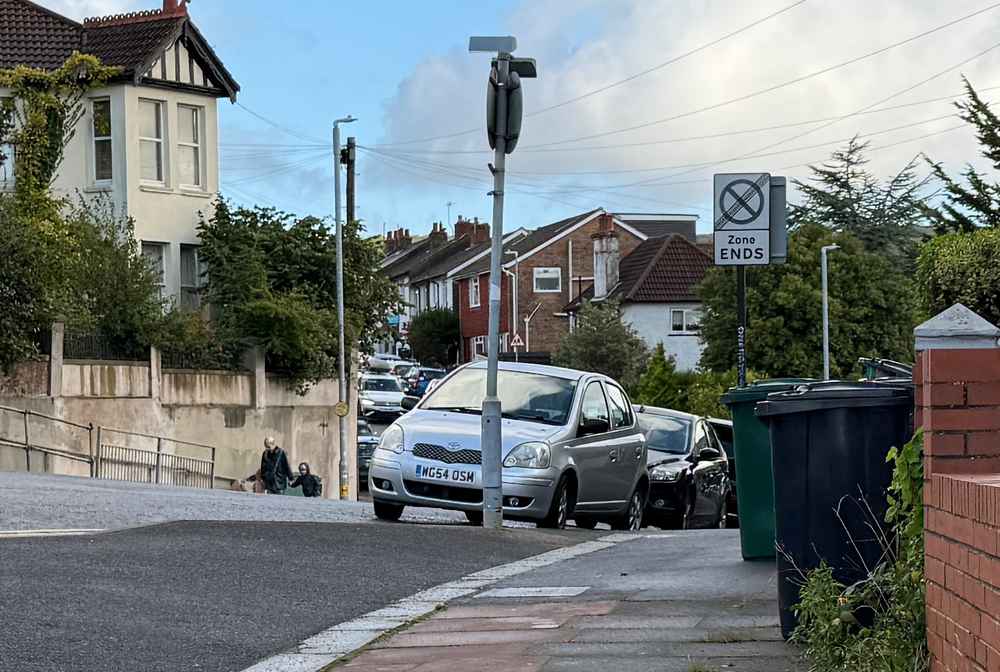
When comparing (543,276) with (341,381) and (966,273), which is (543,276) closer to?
(341,381)

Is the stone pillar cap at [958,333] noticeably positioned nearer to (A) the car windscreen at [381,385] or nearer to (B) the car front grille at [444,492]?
(B) the car front grille at [444,492]

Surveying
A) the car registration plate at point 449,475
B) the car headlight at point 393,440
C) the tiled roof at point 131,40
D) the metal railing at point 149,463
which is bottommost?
the metal railing at point 149,463

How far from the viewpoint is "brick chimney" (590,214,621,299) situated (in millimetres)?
78062

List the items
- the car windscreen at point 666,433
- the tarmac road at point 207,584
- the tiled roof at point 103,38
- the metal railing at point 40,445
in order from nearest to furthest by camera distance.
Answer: the tarmac road at point 207,584 → the car windscreen at point 666,433 → the metal railing at point 40,445 → the tiled roof at point 103,38

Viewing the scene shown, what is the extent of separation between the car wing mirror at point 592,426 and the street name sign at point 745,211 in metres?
2.17

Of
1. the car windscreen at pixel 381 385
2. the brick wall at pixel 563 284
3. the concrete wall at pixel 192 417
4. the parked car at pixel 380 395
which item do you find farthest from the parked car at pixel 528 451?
the brick wall at pixel 563 284

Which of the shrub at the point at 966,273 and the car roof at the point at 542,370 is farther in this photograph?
the shrub at the point at 966,273

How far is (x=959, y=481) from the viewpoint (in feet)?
17.4

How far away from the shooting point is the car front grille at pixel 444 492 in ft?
47.9

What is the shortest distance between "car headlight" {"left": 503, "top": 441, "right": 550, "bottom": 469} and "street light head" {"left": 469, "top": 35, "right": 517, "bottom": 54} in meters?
3.59

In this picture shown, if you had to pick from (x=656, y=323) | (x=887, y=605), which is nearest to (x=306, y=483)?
(x=887, y=605)

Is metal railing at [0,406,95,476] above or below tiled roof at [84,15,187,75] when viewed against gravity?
below

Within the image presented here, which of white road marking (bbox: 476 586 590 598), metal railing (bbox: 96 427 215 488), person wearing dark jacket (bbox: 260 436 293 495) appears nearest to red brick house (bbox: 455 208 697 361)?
metal railing (bbox: 96 427 215 488)

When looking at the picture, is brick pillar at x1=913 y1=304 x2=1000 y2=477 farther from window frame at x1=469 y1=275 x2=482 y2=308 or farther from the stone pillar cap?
window frame at x1=469 y1=275 x2=482 y2=308
